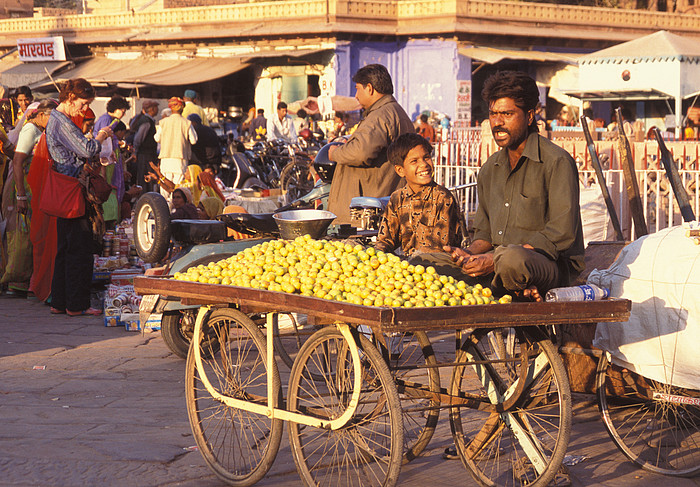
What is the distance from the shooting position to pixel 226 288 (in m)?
4.00

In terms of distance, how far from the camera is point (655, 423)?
183 inches

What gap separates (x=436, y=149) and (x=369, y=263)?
31.2ft

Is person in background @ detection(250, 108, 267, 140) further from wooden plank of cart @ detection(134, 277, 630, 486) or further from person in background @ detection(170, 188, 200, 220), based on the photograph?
wooden plank of cart @ detection(134, 277, 630, 486)

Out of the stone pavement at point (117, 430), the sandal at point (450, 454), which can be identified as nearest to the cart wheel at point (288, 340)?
the stone pavement at point (117, 430)

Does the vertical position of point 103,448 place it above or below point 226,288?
below

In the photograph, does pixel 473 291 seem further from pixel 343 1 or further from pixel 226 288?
pixel 343 1

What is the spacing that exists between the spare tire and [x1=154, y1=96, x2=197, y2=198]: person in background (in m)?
5.69

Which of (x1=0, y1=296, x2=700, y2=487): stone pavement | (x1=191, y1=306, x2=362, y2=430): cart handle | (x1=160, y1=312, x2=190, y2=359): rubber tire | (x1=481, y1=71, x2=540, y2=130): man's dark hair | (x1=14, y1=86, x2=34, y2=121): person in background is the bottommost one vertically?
(x1=0, y1=296, x2=700, y2=487): stone pavement

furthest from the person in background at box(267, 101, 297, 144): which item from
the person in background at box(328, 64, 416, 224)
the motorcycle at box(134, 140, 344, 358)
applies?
the person in background at box(328, 64, 416, 224)

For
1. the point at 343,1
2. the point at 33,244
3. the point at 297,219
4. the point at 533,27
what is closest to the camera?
the point at 297,219

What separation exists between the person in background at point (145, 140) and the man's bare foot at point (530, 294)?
10.8 metres

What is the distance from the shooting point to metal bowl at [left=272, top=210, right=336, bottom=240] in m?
5.50

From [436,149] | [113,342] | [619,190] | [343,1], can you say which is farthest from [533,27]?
[113,342]

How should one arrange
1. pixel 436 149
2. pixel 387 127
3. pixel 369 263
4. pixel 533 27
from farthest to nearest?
pixel 533 27 → pixel 436 149 → pixel 387 127 → pixel 369 263
